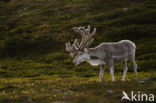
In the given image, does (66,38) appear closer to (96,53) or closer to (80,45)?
(80,45)

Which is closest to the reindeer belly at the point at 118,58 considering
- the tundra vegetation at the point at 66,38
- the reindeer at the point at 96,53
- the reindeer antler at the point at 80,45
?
the reindeer at the point at 96,53

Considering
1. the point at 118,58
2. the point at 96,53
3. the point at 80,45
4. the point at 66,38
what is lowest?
the point at 66,38

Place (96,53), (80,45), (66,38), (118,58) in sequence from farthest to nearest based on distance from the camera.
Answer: (66,38), (118,58), (80,45), (96,53)

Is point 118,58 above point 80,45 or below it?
below

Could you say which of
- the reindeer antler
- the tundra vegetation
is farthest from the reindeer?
the tundra vegetation

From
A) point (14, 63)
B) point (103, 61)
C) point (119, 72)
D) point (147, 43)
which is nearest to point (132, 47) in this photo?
point (103, 61)

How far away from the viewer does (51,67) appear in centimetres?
3312

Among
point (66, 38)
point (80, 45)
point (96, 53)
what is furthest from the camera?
point (66, 38)

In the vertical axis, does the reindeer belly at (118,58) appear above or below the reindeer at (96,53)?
below

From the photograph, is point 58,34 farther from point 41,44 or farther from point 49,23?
point 49,23

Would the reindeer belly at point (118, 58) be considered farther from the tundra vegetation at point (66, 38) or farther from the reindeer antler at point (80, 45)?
the tundra vegetation at point (66, 38)

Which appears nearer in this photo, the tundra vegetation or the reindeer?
the reindeer

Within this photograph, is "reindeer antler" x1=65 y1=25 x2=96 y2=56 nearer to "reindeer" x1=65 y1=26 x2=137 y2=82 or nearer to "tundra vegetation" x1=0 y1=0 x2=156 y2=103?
"reindeer" x1=65 y1=26 x2=137 y2=82

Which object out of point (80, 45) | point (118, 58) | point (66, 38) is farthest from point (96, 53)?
point (66, 38)
